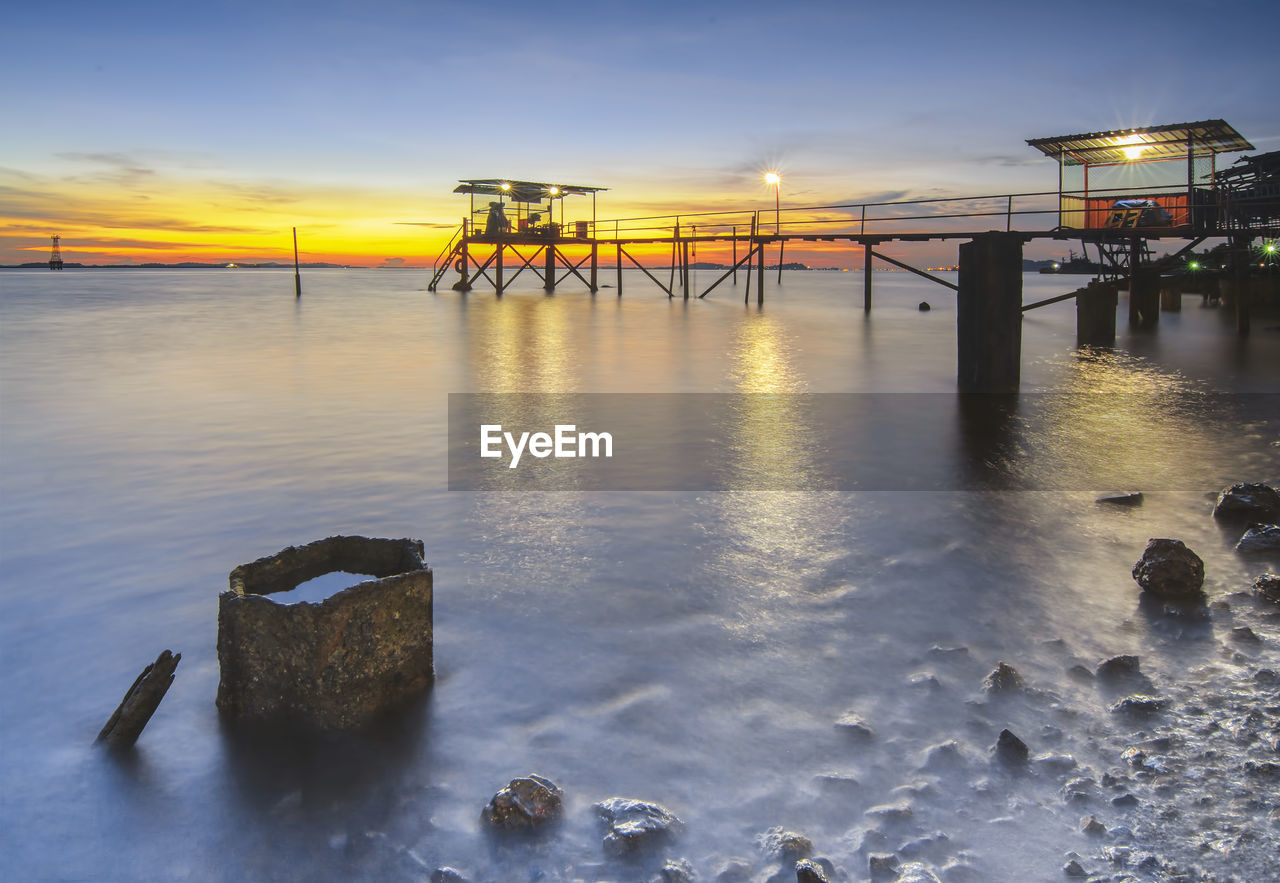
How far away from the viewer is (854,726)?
13.8ft

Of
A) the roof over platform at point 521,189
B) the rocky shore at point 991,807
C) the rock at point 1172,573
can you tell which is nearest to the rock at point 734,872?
the rocky shore at point 991,807

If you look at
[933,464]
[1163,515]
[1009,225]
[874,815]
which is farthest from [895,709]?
[1009,225]

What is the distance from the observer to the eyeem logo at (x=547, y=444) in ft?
34.7

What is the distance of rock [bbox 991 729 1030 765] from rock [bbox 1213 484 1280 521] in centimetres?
453

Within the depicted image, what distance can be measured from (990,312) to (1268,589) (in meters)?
8.10

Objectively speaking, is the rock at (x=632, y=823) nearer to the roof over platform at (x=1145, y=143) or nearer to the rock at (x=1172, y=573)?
the rock at (x=1172, y=573)

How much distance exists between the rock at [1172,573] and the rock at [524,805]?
4.07m

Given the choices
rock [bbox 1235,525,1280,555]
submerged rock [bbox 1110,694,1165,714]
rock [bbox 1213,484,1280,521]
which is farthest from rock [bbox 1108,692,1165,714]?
rock [bbox 1213,484,1280,521]

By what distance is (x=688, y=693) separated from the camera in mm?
4555

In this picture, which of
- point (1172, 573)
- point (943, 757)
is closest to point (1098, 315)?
point (1172, 573)

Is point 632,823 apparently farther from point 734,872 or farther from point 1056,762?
point 1056,762

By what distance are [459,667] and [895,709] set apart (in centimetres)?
229

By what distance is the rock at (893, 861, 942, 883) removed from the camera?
3205mm

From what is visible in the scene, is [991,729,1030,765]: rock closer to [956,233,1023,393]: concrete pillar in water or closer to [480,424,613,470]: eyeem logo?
→ [480,424,613,470]: eyeem logo
